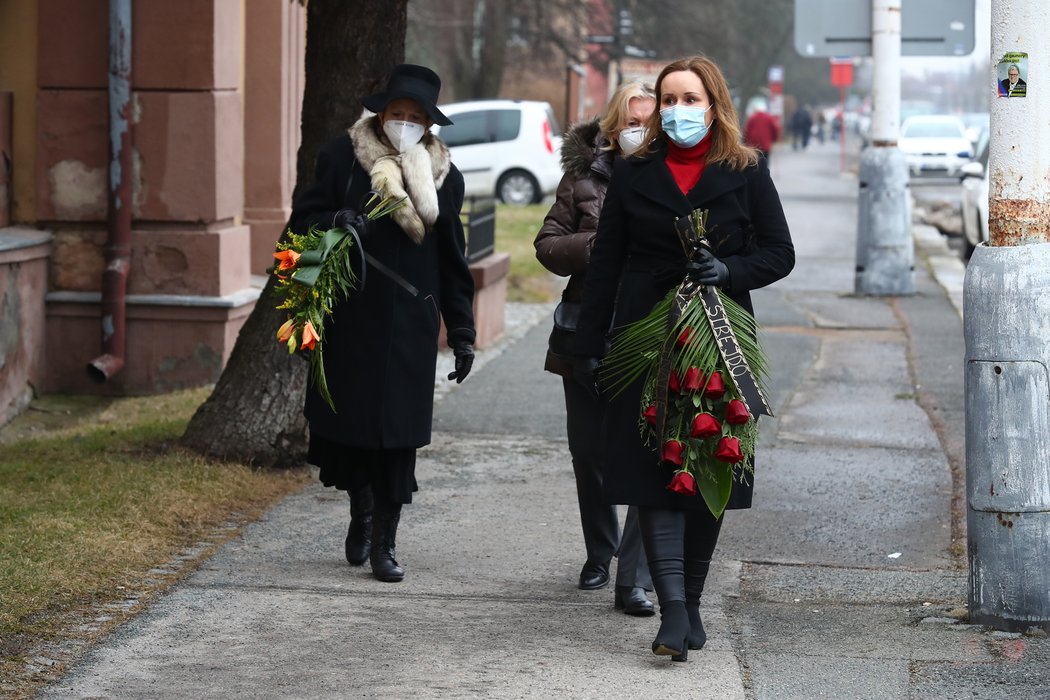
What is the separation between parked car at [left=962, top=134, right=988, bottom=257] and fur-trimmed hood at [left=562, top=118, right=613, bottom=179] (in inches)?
499

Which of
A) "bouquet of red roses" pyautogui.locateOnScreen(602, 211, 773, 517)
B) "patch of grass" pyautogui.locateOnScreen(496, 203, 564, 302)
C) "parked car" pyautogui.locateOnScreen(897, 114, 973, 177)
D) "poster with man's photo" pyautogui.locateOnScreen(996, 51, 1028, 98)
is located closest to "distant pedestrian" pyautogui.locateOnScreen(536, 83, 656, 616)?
"bouquet of red roses" pyautogui.locateOnScreen(602, 211, 773, 517)

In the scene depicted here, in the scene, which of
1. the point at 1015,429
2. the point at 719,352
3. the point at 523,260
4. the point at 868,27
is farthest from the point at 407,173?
the point at 523,260

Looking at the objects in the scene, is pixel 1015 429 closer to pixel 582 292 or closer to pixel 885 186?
pixel 582 292

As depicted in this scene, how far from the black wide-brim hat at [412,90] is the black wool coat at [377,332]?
0.61 ft

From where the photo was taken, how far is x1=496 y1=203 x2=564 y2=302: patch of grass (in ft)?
47.9

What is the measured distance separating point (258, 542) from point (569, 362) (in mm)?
1473

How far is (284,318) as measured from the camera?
731 cm

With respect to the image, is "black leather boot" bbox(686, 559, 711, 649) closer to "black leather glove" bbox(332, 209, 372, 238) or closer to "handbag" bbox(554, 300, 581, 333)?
"handbag" bbox(554, 300, 581, 333)

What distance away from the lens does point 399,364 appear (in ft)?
18.3

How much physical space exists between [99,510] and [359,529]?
3.57 feet

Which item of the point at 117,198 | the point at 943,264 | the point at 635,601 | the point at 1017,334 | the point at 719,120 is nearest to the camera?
the point at 719,120

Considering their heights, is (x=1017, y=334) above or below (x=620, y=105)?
below

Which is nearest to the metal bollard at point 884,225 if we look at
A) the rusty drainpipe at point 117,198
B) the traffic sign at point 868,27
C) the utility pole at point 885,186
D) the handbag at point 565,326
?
the utility pole at point 885,186

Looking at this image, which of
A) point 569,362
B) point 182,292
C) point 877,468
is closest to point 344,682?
point 569,362
